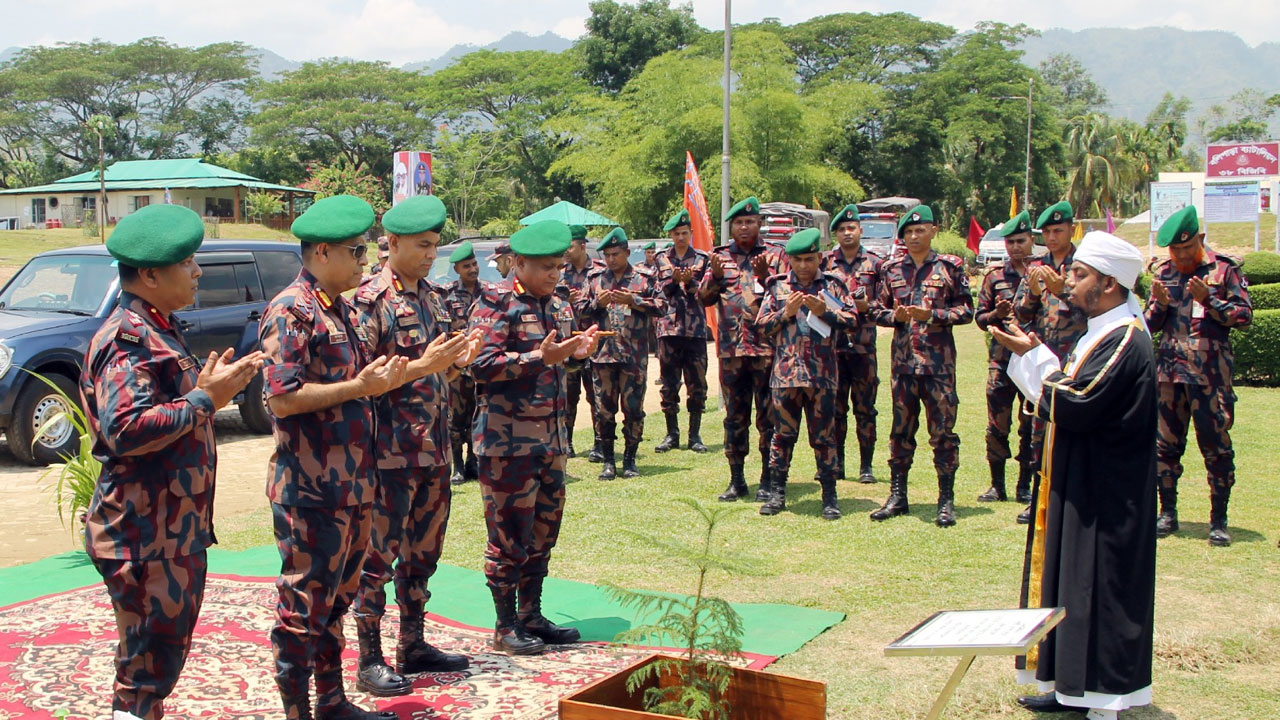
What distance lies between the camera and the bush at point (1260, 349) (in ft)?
46.3

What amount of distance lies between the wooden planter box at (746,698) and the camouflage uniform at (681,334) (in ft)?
20.8

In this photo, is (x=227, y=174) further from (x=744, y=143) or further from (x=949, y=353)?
(x=949, y=353)

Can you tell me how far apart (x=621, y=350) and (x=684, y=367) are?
86 cm

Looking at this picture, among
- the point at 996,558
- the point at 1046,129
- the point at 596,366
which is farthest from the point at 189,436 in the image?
the point at 1046,129

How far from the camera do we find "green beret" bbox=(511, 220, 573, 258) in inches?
208

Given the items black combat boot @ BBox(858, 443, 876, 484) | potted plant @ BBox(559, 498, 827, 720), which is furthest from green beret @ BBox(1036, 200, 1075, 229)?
potted plant @ BBox(559, 498, 827, 720)

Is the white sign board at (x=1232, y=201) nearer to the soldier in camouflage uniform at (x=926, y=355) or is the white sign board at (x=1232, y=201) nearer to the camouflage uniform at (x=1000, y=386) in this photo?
the camouflage uniform at (x=1000, y=386)

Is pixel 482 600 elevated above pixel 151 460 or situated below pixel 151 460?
below

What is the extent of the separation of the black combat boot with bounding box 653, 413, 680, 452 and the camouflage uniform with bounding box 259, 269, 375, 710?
7.02 meters

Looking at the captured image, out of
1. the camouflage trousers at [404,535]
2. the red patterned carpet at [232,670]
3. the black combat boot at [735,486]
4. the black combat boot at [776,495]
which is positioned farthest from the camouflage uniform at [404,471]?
the black combat boot at [735,486]

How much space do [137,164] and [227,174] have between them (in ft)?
22.5

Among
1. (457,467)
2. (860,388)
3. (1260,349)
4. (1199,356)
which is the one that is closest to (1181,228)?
(1199,356)

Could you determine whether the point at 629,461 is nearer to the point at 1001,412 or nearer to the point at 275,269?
the point at 1001,412

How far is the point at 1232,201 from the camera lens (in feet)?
68.1
